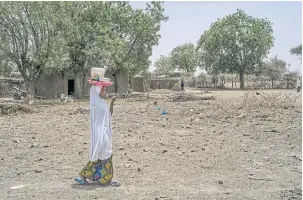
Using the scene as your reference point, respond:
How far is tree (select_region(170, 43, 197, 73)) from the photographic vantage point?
257 ft

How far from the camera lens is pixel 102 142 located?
5.53m

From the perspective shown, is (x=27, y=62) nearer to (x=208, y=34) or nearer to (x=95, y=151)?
(x=95, y=151)

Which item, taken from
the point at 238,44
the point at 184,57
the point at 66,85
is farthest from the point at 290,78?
the point at 184,57

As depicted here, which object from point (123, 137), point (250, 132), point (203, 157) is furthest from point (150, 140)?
point (250, 132)

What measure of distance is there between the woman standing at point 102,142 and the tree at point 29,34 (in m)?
19.1

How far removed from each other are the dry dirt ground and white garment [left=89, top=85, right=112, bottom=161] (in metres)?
0.49

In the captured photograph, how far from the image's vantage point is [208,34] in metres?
49.4

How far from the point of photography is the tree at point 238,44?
4638cm

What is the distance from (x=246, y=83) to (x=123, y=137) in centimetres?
4304

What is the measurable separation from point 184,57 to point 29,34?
55733 millimetres

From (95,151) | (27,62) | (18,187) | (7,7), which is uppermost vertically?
(7,7)

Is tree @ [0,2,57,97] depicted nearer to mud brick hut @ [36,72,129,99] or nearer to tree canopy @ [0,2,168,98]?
tree canopy @ [0,2,168,98]

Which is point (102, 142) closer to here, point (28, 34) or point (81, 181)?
point (81, 181)

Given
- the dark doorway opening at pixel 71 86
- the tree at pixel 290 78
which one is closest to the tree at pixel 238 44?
the tree at pixel 290 78
